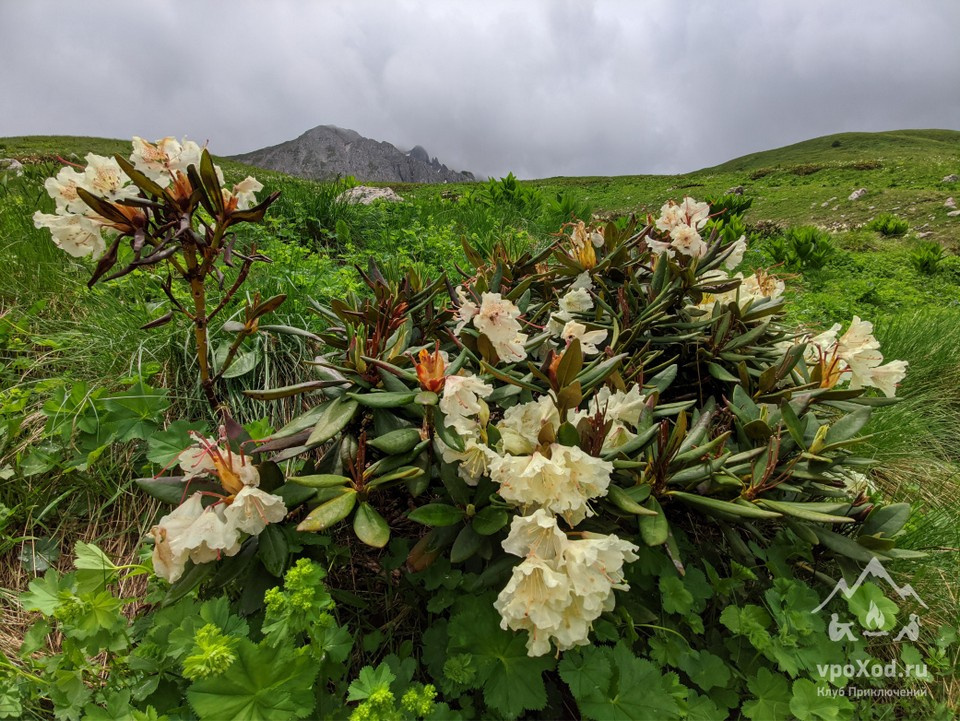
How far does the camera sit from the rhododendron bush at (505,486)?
97cm

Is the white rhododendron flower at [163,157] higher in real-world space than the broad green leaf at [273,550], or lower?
higher

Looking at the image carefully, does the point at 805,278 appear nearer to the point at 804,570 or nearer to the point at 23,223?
the point at 804,570

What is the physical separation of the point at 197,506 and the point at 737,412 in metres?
1.31

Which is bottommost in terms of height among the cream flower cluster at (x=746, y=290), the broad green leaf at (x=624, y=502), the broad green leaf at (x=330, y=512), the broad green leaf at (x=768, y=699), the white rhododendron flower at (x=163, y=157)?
the broad green leaf at (x=768, y=699)

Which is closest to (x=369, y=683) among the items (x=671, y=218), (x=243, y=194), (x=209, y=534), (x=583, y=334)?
(x=209, y=534)

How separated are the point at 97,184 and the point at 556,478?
133cm

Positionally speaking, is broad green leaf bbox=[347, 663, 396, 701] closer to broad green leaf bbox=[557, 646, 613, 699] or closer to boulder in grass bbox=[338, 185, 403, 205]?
broad green leaf bbox=[557, 646, 613, 699]

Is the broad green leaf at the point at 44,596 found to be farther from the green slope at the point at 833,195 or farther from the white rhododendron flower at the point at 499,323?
the green slope at the point at 833,195

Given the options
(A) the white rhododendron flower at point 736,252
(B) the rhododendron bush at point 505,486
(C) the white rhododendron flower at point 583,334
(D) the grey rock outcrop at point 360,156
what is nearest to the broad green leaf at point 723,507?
(B) the rhododendron bush at point 505,486

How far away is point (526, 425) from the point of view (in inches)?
41.6

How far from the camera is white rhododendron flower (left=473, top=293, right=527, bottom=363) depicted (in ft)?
4.06

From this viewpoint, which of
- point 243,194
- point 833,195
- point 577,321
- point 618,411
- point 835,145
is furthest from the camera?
point 835,145

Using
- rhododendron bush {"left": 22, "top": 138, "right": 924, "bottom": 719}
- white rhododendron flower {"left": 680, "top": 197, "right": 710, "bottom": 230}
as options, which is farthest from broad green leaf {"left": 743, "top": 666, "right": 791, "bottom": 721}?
white rhododendron flower {"left": 680, "top": 197, "right": 710, "bottom": 230}

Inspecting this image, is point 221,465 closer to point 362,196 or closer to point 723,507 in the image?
point 723,507
